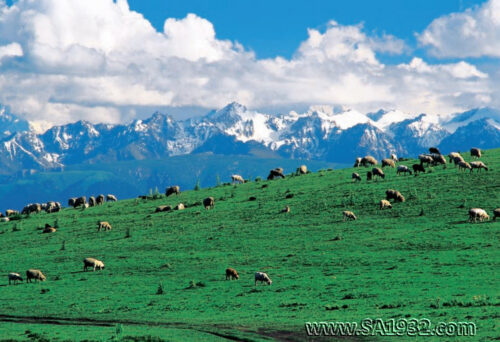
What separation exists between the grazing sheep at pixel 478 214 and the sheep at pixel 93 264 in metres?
37.6

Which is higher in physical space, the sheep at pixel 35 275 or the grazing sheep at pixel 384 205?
the grazing sheep at pixel 384 205

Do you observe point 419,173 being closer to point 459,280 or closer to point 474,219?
Answer: point 474,219

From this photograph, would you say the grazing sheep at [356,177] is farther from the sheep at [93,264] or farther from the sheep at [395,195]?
the sheep at [93,264]

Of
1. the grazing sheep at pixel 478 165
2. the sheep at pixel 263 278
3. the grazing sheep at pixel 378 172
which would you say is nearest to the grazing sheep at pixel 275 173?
the grazing sheep at pixel 378 172

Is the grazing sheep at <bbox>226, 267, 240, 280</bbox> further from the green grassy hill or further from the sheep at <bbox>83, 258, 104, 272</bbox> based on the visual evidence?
the sheep at <bbox>83, 258, 104, 272</bbox>

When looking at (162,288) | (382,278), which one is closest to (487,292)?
(382,278)

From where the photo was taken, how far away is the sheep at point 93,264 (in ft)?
208

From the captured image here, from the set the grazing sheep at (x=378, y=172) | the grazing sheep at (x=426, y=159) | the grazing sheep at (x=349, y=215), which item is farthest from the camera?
the grazing sheep at (x=426, y=159)

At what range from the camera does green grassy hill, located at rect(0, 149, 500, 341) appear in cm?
3756

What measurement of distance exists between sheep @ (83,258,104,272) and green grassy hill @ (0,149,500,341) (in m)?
0.89

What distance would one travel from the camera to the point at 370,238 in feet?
213

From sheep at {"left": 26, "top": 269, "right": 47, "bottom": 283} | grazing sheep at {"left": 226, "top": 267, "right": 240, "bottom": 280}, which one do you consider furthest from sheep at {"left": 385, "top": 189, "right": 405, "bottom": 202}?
sheep at {"left": 26, "top": 269, "right": 47, "bottom": 283}

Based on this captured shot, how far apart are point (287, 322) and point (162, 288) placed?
58.9ft

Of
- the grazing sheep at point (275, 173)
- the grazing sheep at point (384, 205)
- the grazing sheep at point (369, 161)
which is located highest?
the grazing sheep at point (369, 161)
